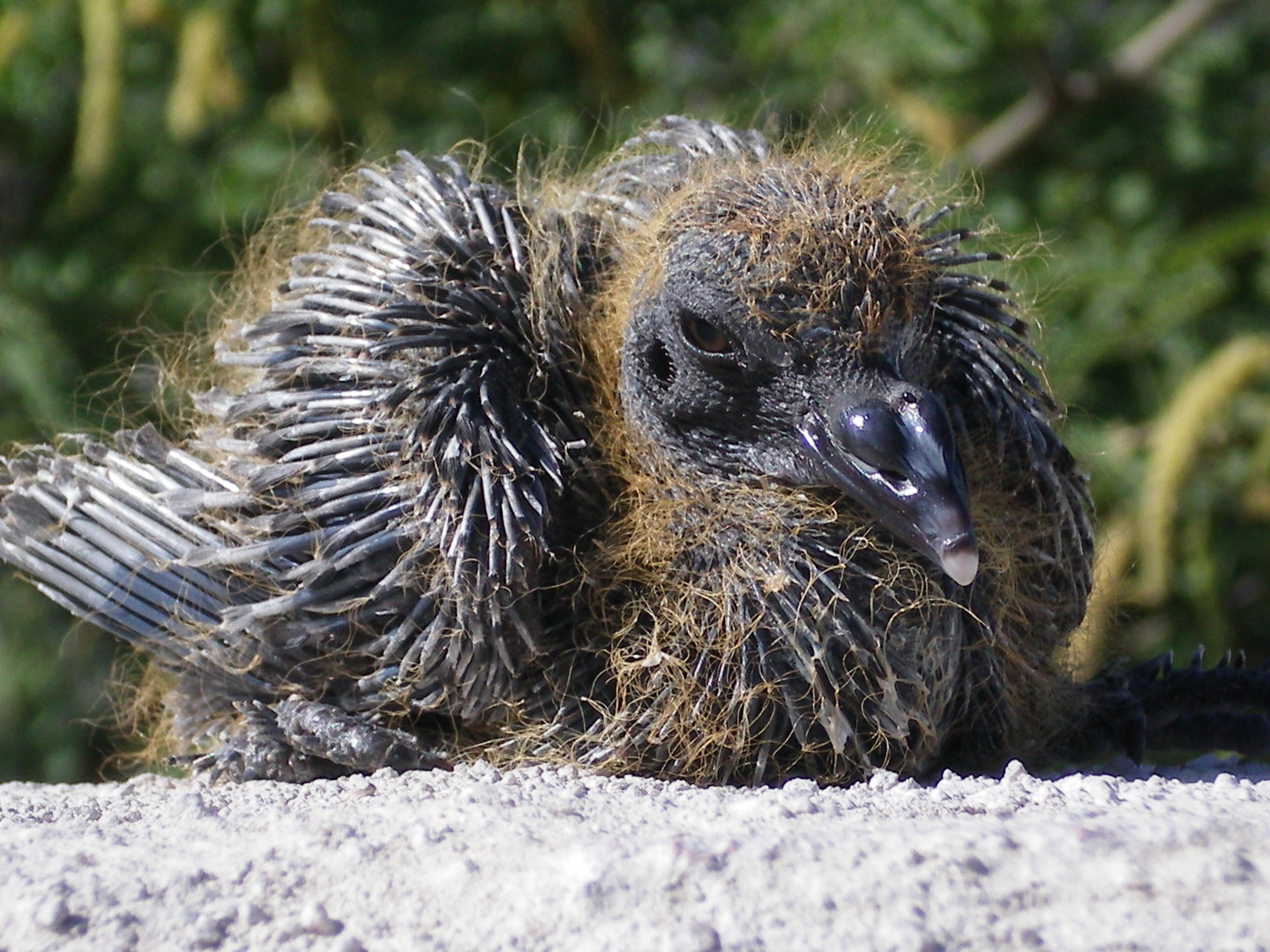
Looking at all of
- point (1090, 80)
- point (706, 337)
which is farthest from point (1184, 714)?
point (1090, 80)

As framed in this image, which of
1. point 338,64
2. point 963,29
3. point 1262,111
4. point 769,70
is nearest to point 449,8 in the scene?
point 338,64

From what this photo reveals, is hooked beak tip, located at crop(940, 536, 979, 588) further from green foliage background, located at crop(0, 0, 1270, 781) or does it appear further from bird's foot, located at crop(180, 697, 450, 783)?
green foliage background, located at crop(0, 0, 1270, 781)

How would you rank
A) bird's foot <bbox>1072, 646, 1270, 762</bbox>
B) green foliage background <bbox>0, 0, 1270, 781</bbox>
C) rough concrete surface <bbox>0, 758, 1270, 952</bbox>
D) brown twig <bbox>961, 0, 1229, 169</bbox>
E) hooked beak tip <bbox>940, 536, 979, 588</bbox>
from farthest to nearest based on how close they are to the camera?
1. brown twig <bbox>961, 0, 1229, 169</bbox>
2. green foliage background <bbox>0, 0, 1270, 781</bbox>
3. bird's foot <bbox>1072, 646, 1270, 762</bbox>
4. hooked beak tip <bbox>940, 536, 979, 588</bbox>
5. rough concrete surface <bbox>0, 758, 1270, 952</bbox>

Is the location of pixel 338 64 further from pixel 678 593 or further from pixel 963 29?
pixel 678 593

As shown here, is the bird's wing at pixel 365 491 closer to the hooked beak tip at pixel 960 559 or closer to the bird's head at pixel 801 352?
the bird's head at pixel 801 352

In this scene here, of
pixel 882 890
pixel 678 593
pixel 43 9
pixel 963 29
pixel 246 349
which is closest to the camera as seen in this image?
pixel 882 890

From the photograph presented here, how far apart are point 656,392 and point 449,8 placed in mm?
2336

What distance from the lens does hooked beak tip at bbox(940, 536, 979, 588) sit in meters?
1.22

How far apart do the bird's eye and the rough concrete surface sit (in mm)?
427

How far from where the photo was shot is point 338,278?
5.11 ft

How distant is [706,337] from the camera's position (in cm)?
138

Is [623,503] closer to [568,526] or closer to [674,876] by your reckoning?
[568,526]

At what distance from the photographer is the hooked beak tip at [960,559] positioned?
1222mm

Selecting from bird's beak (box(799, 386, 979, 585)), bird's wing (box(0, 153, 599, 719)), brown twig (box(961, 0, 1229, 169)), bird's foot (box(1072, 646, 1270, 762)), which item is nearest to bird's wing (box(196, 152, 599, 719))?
bird's wing (box(0, 153, 599, 719))
